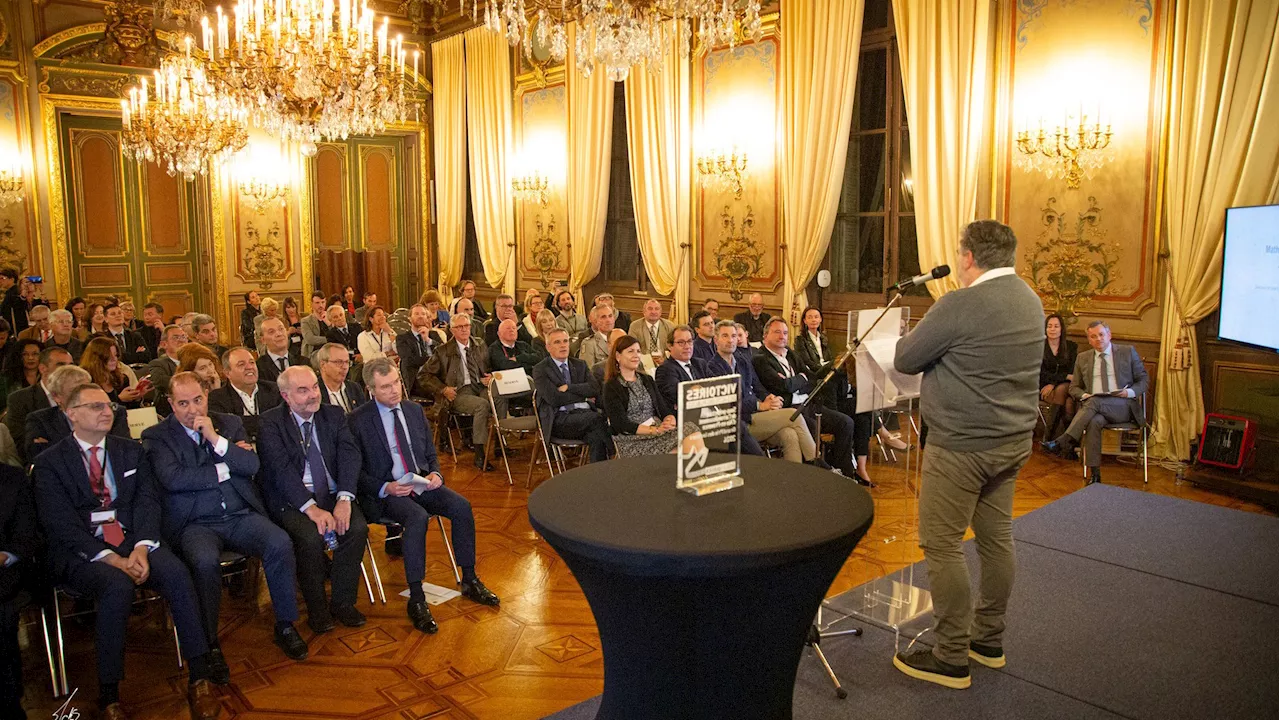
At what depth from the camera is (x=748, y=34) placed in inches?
362

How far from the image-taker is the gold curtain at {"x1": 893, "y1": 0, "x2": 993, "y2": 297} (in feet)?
24.8

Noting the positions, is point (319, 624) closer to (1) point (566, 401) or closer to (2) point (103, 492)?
(2) point (103, 492)

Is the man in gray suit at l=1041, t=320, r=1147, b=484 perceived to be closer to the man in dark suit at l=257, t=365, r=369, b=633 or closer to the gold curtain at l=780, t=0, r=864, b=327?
the gold curtain at l=780, t=0, r=864, b=327

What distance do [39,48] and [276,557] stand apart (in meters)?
9.82

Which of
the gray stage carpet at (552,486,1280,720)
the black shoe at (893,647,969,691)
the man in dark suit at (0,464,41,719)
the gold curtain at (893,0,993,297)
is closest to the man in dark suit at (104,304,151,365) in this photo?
the man in dark suit at (0,464,41,719)

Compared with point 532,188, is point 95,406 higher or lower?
lower

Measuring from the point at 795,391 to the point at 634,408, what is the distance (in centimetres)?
150

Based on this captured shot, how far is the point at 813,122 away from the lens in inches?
339

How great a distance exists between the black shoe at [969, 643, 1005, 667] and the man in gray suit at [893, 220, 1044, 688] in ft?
0.54

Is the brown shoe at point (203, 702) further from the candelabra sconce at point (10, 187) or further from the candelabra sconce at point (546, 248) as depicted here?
the candelabra sconce at point (10, 187)

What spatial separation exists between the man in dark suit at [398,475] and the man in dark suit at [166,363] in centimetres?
220

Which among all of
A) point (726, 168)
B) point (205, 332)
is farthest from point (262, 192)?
point (726, 168)

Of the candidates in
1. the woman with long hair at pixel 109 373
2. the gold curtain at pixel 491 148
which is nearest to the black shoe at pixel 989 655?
the woman with long hair at pixel 109 373

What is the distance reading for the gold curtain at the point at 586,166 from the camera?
10.9 meters
